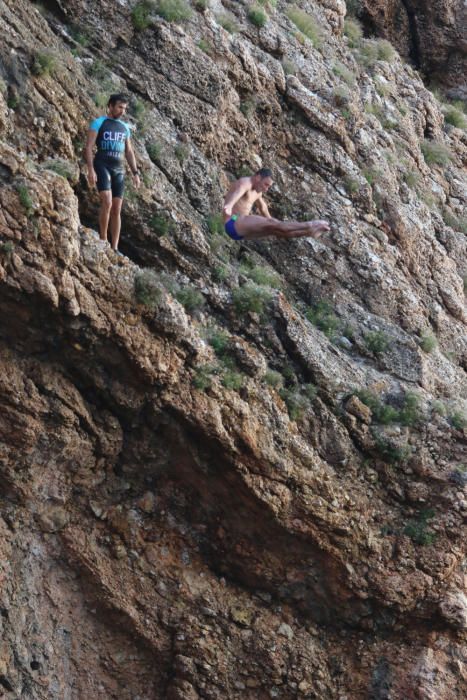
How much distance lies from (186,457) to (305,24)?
881cm

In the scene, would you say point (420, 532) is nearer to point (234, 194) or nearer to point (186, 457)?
point (186, 457)

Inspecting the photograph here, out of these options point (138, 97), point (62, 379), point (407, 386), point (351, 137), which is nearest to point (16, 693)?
point (62, 379)

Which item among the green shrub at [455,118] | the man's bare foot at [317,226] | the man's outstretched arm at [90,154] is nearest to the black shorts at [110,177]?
the man's outstretched arm at [90,154]

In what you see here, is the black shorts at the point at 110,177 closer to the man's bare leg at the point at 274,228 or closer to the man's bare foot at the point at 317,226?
the man's bare leg at the point at 274,228

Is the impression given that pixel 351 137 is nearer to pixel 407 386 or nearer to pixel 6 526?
pixel 407 386

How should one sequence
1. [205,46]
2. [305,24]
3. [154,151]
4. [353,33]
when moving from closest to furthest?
[154,151], [205,46], [305,24], [353,33]

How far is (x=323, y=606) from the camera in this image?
36.0 ft

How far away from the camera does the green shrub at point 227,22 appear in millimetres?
14539

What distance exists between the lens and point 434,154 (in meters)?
17.8

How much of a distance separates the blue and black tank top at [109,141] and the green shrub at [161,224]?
82 centimetres

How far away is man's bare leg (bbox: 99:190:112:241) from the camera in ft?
35.0

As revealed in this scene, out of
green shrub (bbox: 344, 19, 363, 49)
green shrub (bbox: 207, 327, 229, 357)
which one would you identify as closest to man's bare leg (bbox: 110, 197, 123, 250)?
green shrub (bbox: 207, 327, 229, 357)

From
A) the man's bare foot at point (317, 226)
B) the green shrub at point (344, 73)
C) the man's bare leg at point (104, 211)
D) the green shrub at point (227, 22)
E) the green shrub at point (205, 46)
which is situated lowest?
the man's bare leg at point (104, 211)

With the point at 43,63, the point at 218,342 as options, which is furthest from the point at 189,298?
the point at 43,63
